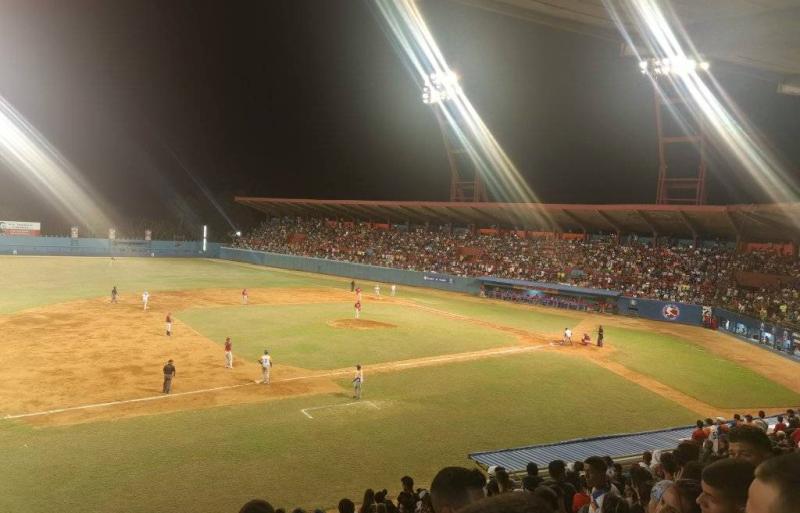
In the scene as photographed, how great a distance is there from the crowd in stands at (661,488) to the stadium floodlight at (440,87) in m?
48.5

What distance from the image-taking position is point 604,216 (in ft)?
157

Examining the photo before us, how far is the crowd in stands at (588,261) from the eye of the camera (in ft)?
127

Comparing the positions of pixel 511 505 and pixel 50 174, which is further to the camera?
pixel 50 174

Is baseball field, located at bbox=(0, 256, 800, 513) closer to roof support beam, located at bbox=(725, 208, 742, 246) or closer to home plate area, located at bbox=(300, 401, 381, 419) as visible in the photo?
home plate area, located at bbox=(300, 401, 381, 419)

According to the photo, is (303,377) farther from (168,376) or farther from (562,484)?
(562,484)

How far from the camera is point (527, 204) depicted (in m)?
50.8

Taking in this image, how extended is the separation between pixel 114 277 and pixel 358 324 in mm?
29685

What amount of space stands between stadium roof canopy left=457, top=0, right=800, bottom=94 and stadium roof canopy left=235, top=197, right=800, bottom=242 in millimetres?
26304

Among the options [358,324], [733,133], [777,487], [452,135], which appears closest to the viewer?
[777,487]

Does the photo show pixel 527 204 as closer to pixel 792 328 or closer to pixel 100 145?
pixel 792 328

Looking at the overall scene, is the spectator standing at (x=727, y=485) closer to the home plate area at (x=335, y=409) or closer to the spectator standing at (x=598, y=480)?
the spectator standing at (x=598, y=480)

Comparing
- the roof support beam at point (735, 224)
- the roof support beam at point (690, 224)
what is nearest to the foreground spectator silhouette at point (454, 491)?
the roof support beam at point (735, 224)

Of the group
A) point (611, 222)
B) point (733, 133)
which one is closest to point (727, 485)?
point (733, 133)

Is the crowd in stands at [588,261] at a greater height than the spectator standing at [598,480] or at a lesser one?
greater
